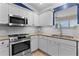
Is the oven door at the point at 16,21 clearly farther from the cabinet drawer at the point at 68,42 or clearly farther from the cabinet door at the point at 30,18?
the cabinet drawer at the point at 68,42

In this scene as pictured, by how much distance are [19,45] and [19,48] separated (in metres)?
0.08

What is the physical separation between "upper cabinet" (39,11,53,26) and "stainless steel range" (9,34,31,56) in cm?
98

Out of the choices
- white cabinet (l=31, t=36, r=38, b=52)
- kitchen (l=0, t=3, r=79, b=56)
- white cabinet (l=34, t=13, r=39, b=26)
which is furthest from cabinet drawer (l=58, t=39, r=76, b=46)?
white cabinet (l=34, t=13, r=39, b=26)

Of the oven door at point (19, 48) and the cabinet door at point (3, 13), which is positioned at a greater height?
the cabinet door at point (3, 13)

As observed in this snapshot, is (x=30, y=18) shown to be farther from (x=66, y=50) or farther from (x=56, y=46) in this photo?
(x=66, y=50)

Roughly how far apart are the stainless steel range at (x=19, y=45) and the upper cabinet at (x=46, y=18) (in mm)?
982

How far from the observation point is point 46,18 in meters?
2.91

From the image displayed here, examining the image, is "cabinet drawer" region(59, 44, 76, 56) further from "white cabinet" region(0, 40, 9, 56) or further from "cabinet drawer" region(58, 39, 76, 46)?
"white cabinet" region(0, 40, 9, 56)

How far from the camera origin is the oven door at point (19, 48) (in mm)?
1750

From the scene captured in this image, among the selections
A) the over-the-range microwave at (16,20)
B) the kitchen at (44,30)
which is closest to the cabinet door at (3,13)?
the kitchen at (44,30)

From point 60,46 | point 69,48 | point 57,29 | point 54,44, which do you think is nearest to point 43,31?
point 57,29

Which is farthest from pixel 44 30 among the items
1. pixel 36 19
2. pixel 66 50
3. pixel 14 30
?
pixel 66 50

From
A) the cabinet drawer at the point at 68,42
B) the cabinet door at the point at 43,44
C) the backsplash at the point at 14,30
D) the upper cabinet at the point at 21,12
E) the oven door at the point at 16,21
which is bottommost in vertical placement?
the cabinet door at the point at 43,44

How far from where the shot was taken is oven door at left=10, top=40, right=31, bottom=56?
1.75 meters
